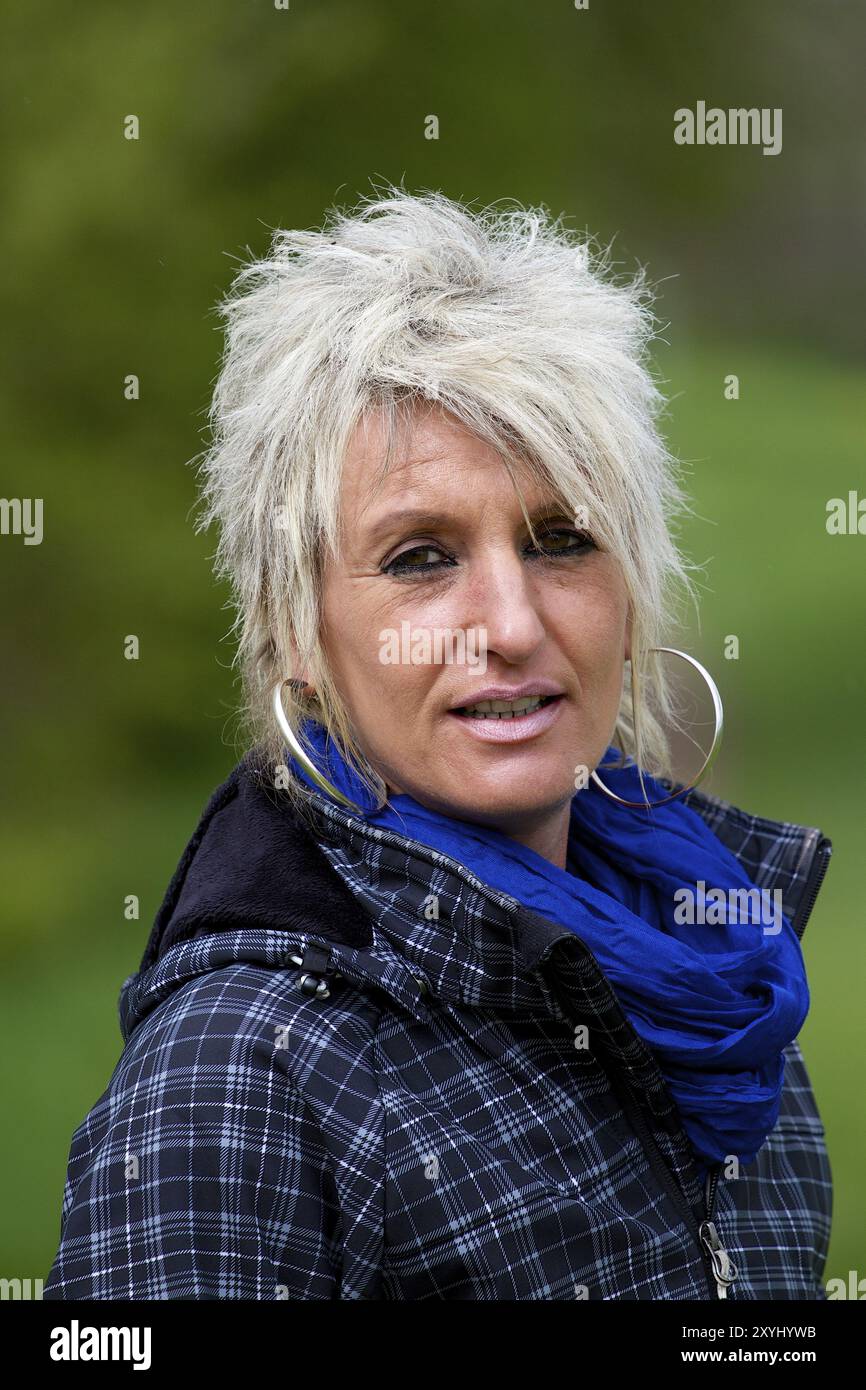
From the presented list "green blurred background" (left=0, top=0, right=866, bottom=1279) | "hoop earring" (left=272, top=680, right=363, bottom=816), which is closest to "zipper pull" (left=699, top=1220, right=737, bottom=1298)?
"hoop earring" (left=272, top=680, right=363, bottom=816)

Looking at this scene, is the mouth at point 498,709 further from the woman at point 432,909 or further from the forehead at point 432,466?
the forehead at point 432,466

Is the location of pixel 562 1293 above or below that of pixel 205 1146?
below

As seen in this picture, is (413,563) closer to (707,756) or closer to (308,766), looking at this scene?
(308,766)

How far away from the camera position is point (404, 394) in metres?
1.54

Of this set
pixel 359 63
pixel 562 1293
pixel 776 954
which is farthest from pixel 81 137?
pixel 562 1293

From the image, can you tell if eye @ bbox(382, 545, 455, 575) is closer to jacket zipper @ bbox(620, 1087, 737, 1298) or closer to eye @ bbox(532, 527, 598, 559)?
eye @ bbox(532, 527, 598, 559)

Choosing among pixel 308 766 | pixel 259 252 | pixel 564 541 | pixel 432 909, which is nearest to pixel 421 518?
pixel 564 541

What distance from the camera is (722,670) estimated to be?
4410 millimetres

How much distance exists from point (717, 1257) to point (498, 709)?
72 cm

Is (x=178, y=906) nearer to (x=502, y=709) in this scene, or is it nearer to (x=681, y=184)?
(x=502, y=709)

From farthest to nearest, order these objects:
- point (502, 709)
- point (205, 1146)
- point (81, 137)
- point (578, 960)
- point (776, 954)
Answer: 1. point (81, 137)
2. point (776, 954)
3. point (502, 709)
4. point (578, 960)
5. point (205, 1146)

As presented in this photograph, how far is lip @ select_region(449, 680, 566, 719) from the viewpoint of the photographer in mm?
1549

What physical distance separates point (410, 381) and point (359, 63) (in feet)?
10.5

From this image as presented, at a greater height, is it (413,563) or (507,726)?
(413,563)
